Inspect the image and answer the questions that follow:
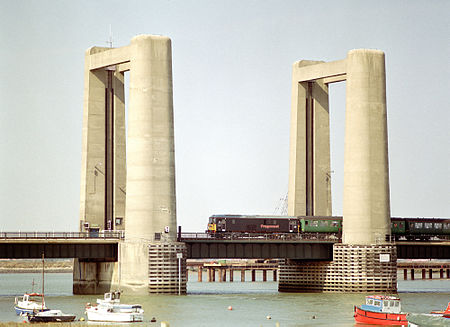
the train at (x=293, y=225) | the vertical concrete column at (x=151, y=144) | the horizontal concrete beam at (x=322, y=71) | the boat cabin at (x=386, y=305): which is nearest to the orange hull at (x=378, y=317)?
the boat cabin at (x=386, y=305)

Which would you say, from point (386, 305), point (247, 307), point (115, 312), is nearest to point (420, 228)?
point (247, 307)

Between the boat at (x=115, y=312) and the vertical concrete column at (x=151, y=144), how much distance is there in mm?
27333

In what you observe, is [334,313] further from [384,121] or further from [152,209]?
[384,121]

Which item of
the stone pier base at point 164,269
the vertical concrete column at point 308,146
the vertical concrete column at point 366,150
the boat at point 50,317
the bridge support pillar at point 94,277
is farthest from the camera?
the vertical concrete column at point 308,146

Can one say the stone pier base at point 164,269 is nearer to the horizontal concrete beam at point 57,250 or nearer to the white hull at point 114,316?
the horizontal concrete beam at point 57,250

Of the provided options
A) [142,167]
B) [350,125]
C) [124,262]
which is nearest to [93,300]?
[124,262]

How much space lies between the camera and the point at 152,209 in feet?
422

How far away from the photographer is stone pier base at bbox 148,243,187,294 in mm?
126375

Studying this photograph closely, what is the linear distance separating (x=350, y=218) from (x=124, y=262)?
28926 millimetres

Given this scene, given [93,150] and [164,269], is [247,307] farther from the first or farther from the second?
[93,150]

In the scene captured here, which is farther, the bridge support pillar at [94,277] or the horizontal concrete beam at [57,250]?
the bridge support pillar at [94,277]

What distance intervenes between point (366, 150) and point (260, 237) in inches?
678

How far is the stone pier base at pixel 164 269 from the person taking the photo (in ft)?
415

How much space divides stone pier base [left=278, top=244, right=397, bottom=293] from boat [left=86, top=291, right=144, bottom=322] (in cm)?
4255
